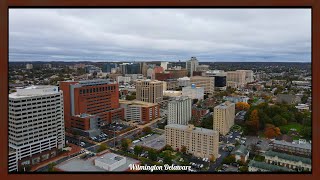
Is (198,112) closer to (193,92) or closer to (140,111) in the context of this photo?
(140,111)

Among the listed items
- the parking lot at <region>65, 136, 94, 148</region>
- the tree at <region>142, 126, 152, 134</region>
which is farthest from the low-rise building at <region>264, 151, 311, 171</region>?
the parking lot at <region>65, 136, 94, 148</region>

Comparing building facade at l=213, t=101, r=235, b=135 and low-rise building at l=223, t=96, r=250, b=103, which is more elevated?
low-rise building at l=223, t=96, r=250, b=103

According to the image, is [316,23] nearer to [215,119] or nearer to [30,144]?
[215,119]

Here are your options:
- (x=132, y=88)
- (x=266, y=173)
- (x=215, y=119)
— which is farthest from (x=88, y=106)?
(x=266, y=173)

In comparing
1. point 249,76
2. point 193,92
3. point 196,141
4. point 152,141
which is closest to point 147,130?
point 152,141

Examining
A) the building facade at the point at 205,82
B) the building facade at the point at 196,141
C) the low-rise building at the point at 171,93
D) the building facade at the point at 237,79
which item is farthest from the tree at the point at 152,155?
the building facade at the point at 205,82

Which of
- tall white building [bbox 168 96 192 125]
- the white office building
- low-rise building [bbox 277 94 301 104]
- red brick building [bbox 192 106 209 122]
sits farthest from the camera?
the white office building

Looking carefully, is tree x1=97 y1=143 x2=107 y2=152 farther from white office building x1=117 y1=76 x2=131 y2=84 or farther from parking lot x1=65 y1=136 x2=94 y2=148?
white office building x1=117 y1=76 x2=131 y2=84
